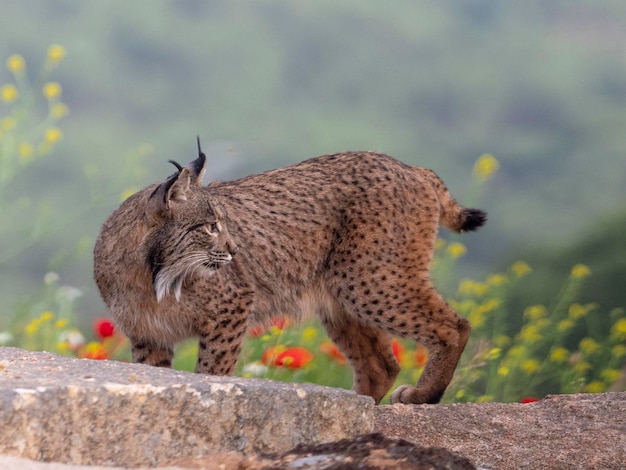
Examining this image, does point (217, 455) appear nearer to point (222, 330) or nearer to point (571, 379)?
point (222, 330)

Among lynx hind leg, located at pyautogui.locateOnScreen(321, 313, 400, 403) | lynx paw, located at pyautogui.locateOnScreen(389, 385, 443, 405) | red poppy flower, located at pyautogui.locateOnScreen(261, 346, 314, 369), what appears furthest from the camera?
lynx hind leg, located at pyautogui.locateOnScreen(321, 313, 400, 403)

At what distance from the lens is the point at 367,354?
5.81m

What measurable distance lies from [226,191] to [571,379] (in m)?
2.49

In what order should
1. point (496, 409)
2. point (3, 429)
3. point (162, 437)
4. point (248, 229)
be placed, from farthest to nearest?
point (248, 229)
point (496, 409)
point (162, 437)
point (3, 429)

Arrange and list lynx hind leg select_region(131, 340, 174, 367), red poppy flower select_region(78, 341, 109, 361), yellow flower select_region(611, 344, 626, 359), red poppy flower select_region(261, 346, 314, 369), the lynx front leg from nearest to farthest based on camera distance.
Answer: the lynx front leg, lynx hind leg select_region(131, 340, 174, 367), red poppy flower select_region(261, 346, 314, 369), red poppy flower select_region(78, 341, 109, 361), yellow flower select_region(611, 344, 626, 359)

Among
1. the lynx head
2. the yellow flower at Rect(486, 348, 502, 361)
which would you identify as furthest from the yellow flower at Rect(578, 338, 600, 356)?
the lynx head

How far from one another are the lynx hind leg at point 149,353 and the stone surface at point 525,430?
3.88 ft

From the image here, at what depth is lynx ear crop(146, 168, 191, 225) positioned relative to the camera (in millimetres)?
4787

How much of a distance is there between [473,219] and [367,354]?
911 millimetres

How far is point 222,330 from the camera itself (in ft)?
16.9

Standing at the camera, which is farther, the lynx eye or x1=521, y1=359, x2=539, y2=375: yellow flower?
x1=521, y1=359, x2=539, y2=375: yellow flower

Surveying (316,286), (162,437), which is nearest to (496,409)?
(316,286)

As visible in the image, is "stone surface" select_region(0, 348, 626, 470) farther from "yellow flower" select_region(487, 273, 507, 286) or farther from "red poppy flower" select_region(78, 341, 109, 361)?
"yellow flower" select_region(487, 273, 507, 286)

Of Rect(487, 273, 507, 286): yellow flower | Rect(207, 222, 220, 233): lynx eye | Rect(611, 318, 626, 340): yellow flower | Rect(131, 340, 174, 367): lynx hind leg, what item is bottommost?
Rect(131, 340, 174, 367): lynx hind leg
